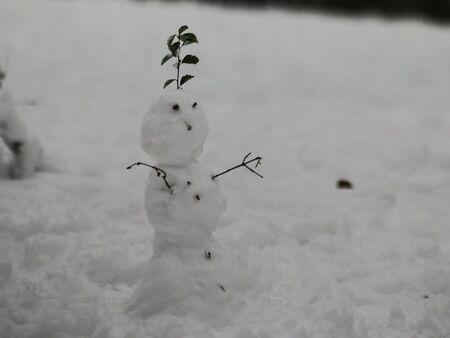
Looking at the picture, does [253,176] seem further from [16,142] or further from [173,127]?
[173,127]

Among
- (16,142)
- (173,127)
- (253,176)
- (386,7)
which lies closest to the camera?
(173,127)

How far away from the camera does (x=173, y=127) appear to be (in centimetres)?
244

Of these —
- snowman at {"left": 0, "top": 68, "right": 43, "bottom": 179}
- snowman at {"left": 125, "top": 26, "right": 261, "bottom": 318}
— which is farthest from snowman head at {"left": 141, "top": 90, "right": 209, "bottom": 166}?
snowman at {"left": 0, "top": 68, "right": 43, "bottom": 179}

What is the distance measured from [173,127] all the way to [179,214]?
387 millimetres

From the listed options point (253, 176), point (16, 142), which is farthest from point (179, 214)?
point (253, 176)

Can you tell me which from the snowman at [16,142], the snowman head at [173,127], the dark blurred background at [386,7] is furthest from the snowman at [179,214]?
the dark blurred background at [386,7]

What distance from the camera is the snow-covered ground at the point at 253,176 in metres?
2.64

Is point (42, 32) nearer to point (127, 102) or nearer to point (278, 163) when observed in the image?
point (127, 102)

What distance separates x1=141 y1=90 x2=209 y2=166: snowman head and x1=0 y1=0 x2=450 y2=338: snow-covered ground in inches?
29.0

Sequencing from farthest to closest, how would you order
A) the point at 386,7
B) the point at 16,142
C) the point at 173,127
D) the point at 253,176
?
the point at 386,7
the point at 253,176
the point at 16,142
the point at 173,127

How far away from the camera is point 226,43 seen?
7441 mm

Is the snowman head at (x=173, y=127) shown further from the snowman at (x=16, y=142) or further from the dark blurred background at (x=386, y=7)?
the dark blurred background at (x=386, y=7)

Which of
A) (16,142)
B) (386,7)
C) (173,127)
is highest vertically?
(386,7)

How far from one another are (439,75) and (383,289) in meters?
4.83
